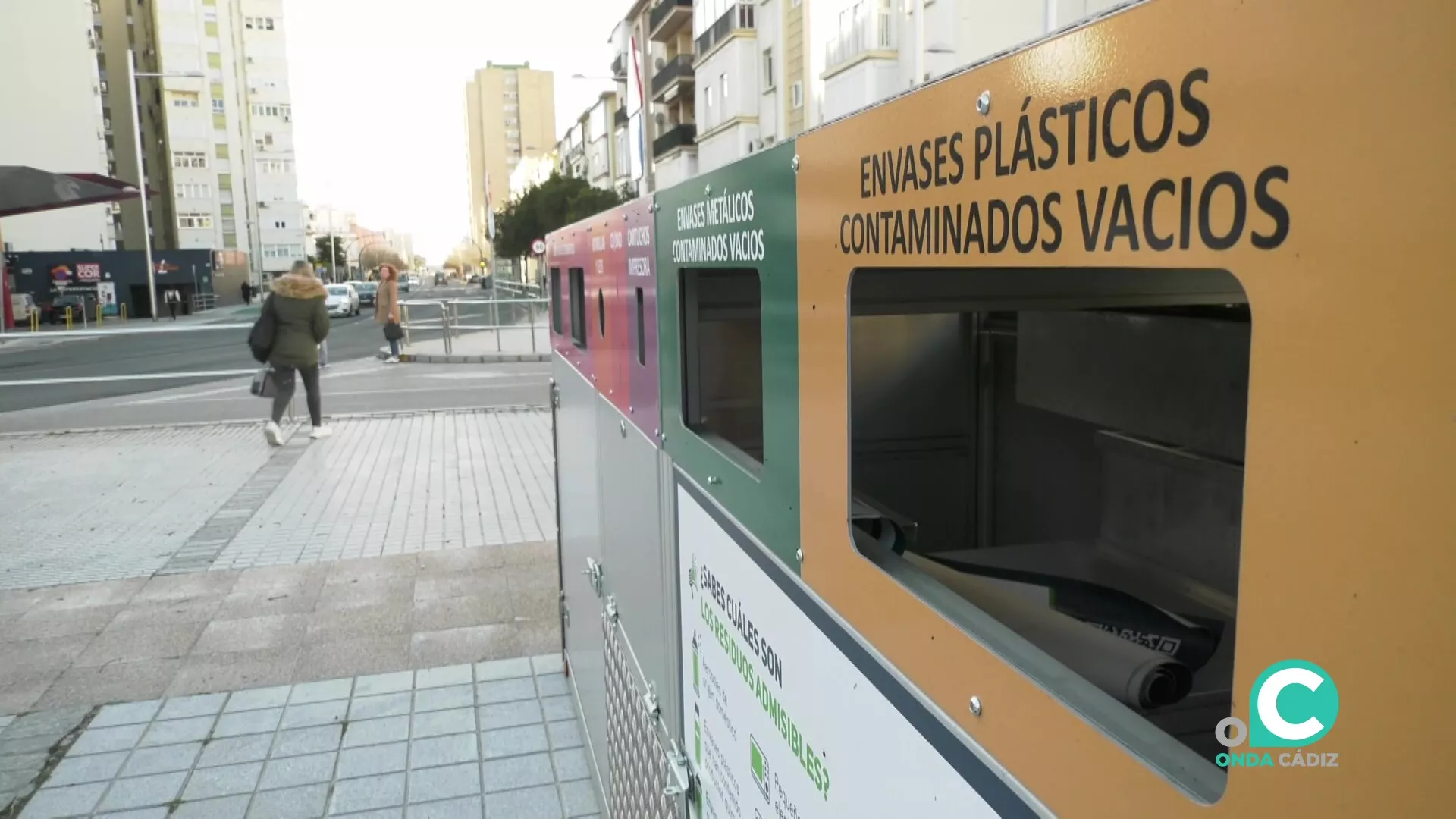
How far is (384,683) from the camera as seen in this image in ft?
15.0

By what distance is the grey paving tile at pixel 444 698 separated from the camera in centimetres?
438

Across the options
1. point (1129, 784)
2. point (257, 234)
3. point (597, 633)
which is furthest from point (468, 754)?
point (257, 234)

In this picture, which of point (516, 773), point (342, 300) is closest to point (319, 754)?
point (516, 773)

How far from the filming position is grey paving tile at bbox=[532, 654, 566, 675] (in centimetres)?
471

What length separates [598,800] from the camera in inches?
143

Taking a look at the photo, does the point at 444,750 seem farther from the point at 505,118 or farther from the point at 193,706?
the point at 505,118

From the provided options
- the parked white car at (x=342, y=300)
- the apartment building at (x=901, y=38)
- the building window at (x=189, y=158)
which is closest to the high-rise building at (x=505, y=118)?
the building window at (x=189, y=158)

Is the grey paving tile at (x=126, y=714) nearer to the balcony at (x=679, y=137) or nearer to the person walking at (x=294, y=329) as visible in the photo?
the person walking at (x=294, y=329)

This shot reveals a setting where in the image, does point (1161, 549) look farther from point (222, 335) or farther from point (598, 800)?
point (222, 335)

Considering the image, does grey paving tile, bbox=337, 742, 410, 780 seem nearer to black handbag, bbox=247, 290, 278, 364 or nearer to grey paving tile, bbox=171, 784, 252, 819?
grey paving tile, bbox=171, 784, 252, 819

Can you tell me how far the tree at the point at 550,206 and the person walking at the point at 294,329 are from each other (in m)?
34.0

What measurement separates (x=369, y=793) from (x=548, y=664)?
3.85 feet

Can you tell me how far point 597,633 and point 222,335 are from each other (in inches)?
1026

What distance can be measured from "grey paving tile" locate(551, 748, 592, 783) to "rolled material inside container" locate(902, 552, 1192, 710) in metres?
2.68
